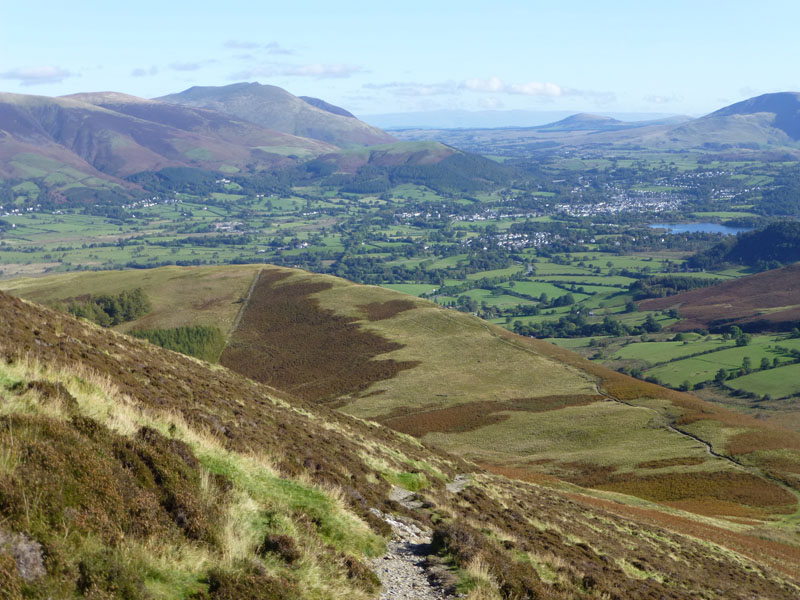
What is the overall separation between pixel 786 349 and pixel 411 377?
105m

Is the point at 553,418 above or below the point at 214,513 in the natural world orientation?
below

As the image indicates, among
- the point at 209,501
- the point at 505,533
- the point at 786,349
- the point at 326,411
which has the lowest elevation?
the point at 786,349

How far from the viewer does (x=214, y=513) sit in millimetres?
12109

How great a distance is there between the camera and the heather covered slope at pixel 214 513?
975cm

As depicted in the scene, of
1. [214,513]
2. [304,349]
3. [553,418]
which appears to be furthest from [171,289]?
[214,513]

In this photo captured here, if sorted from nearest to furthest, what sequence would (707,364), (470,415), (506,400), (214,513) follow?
1. (214,513)
2. (470,415)
3. (506,400)
4. (707,364)

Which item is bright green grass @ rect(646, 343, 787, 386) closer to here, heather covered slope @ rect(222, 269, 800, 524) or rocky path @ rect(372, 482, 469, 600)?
heather covered slope @ rect(222, 269, 800, 524)

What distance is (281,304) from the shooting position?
11981cm

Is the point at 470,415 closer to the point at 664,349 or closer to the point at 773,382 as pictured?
the point at 773,382

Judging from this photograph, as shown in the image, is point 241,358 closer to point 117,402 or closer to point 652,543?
→ point 652,543

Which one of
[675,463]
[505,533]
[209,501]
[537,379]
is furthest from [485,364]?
[209,501]

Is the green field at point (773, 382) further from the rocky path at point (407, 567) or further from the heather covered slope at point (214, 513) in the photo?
the rocky path at point (407, 567)

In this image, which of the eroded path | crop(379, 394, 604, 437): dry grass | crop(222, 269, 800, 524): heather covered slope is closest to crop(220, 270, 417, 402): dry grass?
crop(222, 269, 800, 524): heather covered slope

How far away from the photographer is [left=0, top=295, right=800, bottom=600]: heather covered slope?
9.75m
